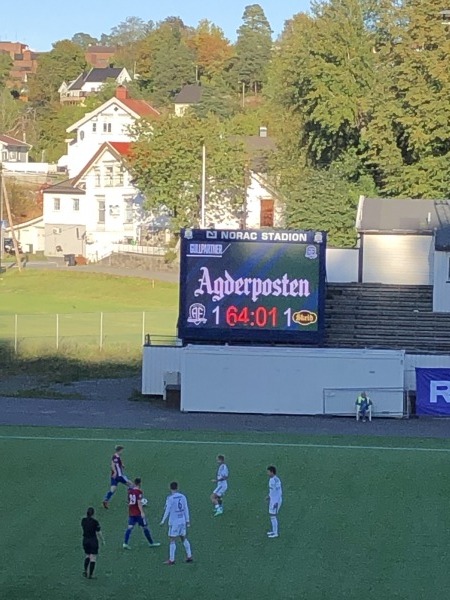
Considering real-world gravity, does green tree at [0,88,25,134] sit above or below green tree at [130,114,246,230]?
above

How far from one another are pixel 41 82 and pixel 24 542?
505ft

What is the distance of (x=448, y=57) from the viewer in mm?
58469

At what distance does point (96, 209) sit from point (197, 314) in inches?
2174

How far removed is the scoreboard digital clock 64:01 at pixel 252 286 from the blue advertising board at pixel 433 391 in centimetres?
356

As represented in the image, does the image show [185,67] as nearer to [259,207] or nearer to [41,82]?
[41,82]

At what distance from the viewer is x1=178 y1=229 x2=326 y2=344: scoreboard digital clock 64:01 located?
3516 cm

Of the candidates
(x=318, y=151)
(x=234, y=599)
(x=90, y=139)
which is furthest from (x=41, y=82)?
(x=234, y=599)

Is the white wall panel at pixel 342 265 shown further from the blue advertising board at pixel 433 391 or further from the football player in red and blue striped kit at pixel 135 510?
the football player in red and blue striped kit at pixel 135 510

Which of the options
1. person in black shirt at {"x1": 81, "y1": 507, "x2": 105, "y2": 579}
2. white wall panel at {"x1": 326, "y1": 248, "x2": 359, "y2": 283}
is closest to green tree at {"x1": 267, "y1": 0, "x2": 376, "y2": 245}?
white wall panel at {"x1": 326, "y1": 248, "x2": 359, "y2": 283}

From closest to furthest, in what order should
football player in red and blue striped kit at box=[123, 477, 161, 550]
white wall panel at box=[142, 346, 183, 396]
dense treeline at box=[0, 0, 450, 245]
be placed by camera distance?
football player in red and blue striped kit at box=[123, 477, 161, 550] → white wall panel at box=[142, 346, 183, 396] → dense treeline at box=[0, 0, 450, 245]

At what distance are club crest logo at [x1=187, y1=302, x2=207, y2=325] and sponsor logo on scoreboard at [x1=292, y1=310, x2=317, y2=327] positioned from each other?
9.26 ft

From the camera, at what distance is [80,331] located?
49844 millimetres

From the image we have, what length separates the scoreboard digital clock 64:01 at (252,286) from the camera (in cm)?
3516

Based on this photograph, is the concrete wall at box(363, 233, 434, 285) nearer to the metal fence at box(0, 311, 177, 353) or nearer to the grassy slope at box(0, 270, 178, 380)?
the metal fence at box(0, 311, 177, 353)
